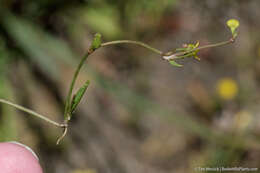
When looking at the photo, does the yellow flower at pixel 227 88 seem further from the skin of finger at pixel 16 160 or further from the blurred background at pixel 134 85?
the skin of finger at pixel 16 160

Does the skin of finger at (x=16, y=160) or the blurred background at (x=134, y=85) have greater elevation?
the blurred background at (x=134, y=85)

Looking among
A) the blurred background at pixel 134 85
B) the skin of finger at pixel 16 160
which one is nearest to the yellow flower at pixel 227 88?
the blurred background at pixel 134 85

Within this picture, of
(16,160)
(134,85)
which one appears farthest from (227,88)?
(16,160)

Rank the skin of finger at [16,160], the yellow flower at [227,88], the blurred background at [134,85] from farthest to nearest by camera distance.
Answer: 1. the yellow flower at [227,88]
2. the blurred background at [134,85]
3. the skin of finger at [16,160]

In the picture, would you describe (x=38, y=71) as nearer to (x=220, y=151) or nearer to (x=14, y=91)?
(x=14, y=91)

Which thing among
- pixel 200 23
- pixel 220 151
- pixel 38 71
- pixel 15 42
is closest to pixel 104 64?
pixel 38 71

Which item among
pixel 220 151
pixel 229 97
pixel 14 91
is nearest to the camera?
pixel 220 151

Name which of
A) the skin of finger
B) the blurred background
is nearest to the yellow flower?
the blurred background
